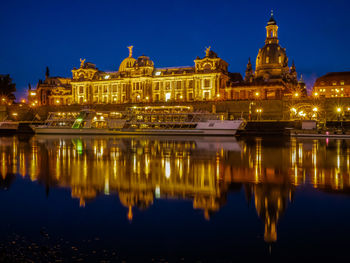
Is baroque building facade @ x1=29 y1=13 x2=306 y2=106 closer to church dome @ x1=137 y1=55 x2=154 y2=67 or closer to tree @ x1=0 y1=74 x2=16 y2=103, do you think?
church dome @ x1=137 y1=55 x2=154 y2=67

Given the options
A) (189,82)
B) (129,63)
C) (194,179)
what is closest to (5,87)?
(129,63)

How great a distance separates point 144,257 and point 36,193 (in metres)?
6.21

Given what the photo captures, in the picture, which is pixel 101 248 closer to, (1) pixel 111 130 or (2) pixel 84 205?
(2) pixel 84 205

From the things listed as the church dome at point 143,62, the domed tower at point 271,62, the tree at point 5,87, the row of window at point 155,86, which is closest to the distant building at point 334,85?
the domed tower at point 271,62

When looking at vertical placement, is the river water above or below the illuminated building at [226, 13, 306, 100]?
below

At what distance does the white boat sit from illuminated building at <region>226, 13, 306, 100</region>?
23.8 meters

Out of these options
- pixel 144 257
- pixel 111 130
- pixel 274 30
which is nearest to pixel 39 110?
pixel 111 130

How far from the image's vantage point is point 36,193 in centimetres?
1089

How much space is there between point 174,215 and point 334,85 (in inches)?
3802

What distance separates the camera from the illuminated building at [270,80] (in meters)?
81.9

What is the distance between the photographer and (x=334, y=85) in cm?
9388

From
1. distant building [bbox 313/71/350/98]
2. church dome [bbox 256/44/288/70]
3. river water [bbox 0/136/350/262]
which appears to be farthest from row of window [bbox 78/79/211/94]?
river water [bbox 0/136/350/262]

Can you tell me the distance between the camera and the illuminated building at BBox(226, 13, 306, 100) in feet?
269

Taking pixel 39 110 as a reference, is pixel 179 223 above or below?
below
